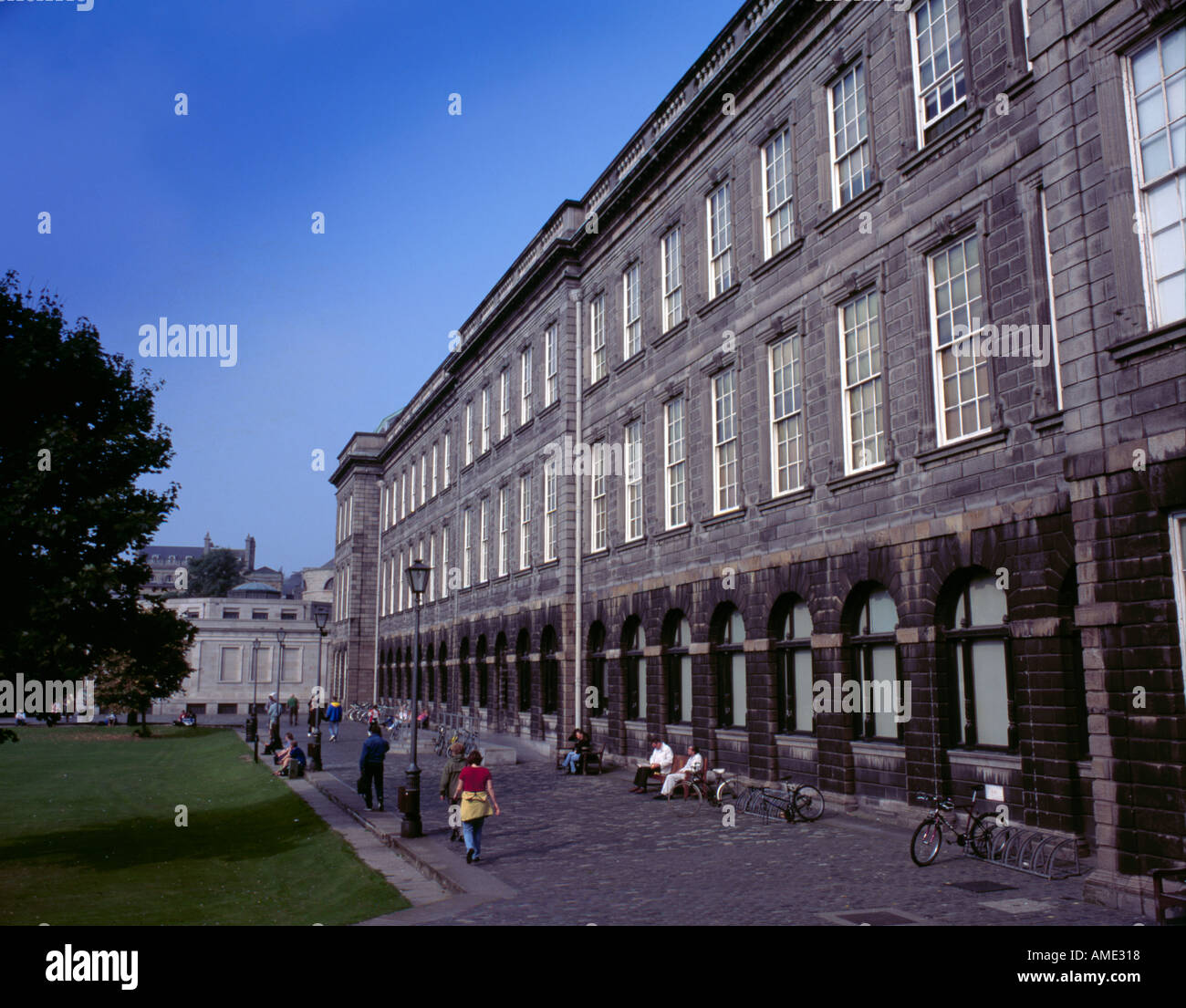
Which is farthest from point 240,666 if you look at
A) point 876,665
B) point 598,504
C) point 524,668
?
point 876,665

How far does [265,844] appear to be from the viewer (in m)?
→ 19.7

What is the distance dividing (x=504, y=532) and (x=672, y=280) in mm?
16423

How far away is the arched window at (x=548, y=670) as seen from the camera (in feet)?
111

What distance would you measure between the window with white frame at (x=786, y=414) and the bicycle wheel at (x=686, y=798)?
22.1 feet

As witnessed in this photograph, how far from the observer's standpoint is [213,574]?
15262 cm

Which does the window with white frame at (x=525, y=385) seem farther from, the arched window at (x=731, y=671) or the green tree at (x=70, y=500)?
the green tree at (x=70, y=500)

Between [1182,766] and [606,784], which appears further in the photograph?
[606,784]

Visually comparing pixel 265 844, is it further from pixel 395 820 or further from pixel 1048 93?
pixel 1048 93

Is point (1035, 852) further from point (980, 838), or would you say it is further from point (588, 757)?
point (588, 757)

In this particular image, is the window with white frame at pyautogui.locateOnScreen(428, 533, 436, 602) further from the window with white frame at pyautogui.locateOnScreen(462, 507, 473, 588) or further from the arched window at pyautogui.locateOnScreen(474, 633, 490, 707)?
the arched window at pyautogui.locateOnScreen(474, 633, 490, 707)

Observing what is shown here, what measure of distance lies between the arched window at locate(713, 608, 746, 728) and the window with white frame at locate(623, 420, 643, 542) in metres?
5.56

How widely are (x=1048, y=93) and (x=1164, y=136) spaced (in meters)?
1.80

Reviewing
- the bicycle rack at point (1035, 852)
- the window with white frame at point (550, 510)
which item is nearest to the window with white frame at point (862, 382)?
the bicycle rack at point (1035, 852)
